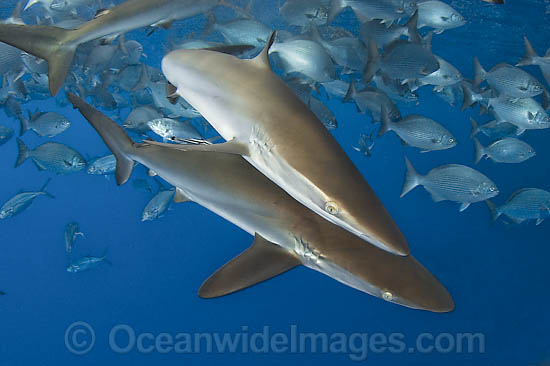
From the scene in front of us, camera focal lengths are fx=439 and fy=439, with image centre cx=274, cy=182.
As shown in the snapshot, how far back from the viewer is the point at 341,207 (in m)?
1.35

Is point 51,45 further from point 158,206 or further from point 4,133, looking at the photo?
point 4,133

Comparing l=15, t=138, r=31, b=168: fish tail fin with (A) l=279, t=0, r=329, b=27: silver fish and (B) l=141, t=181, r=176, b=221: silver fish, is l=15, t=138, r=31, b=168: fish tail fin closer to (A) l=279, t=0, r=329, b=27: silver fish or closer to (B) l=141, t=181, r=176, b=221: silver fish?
(B) l=141, t=181, r=176, b=221: silver fish

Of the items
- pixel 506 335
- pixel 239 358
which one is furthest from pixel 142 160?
pixel 506 335

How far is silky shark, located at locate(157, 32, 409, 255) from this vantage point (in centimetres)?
136

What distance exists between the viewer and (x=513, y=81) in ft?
17.9

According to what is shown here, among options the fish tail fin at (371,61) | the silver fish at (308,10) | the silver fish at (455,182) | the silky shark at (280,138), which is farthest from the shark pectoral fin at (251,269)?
the silver fish at (308,10)

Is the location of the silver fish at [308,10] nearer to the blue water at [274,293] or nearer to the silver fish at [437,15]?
the silver fish at [437,15]

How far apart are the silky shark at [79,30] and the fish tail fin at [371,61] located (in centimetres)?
257

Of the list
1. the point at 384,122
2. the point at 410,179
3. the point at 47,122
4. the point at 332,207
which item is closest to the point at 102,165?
the point at 47,122

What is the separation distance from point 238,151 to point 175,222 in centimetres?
1430

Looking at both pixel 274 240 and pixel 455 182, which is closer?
pixel 274 240

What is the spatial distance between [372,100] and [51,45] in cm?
421

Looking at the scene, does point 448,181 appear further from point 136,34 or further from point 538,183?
point 538,183

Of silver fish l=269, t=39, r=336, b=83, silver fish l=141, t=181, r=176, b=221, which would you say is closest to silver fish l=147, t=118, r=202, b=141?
silver fish l=269, t=39, r=336, b=83
